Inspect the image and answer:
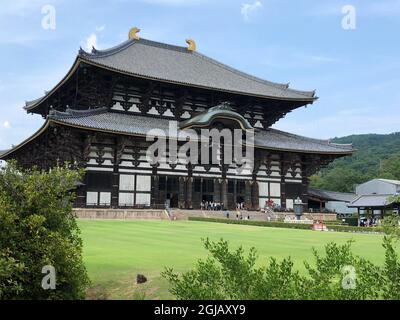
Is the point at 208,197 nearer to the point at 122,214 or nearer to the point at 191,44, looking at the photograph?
the point at 122,214

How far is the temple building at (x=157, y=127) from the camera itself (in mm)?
39438

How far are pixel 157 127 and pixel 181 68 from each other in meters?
11.2

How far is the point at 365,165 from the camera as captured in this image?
5305 inches

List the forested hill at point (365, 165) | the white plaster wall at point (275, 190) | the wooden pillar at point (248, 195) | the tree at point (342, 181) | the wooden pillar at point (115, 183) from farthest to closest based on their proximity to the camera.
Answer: the forested hill at point (365, 165) → the tree at point (342, 181) → the white plaster wall at point (275, 190) → the wooden pillar at point (248, 195) → the wooden pillar at point (115, 183)

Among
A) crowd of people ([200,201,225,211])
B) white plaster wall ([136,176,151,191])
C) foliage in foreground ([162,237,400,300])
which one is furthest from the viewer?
crowd of people ([200,201,225,211])

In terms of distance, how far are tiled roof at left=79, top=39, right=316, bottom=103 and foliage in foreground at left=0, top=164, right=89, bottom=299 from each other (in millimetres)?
31784

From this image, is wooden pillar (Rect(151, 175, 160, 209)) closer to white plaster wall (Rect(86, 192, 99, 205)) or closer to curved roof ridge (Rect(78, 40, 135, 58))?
white plaster wall (Rect(86, 192, 99, 205))

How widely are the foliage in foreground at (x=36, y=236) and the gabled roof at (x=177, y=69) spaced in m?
31.5

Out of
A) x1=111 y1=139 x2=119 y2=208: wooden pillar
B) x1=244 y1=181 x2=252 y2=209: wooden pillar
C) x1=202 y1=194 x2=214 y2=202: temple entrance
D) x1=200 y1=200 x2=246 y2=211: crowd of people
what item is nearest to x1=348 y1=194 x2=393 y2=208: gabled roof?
x1=244 y1=181 x2=252 y2=209: wooden pillar

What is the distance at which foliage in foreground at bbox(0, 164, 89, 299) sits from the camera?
7895 millimetres

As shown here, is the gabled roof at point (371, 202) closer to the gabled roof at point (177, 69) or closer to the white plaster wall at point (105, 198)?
the gabled roof at point (177, 69)

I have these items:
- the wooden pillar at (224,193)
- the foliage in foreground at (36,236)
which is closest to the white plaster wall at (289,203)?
the wooden pillar at (224,193)

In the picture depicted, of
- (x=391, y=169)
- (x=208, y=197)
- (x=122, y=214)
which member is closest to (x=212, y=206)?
(x=208, y=197)
